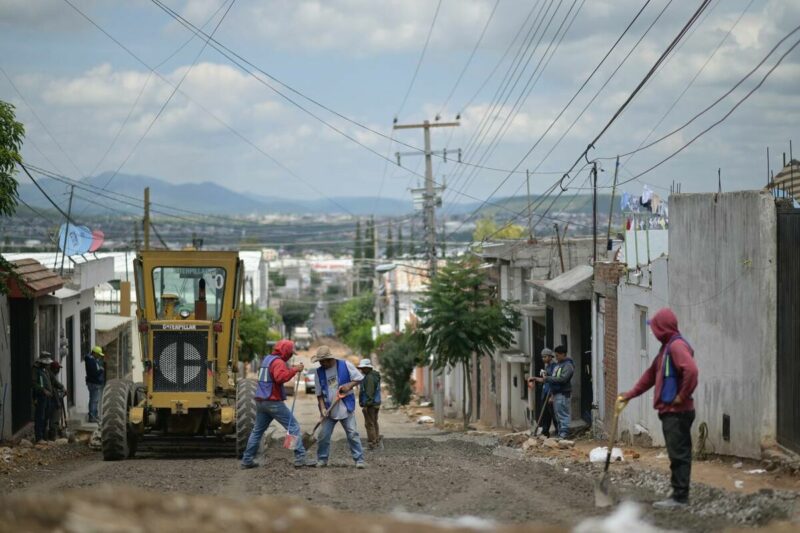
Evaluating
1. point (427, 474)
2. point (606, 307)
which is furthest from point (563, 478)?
point (606, 307)

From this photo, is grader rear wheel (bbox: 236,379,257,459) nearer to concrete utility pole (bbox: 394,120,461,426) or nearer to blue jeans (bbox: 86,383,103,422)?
blue jeans (bbox: 86,383,103,422)

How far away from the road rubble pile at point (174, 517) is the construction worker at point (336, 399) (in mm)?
8190

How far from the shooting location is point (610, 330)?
22.6 m

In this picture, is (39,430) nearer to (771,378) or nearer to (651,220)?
(651,220)

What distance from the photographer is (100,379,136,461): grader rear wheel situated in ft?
58.7

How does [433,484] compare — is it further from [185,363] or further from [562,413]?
[562,413]

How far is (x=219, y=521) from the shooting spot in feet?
22.3

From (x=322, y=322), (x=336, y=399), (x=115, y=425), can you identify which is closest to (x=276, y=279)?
(x=322, y=322)

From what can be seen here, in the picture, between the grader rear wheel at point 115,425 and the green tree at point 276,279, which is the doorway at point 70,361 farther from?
the green tree at point 276,279

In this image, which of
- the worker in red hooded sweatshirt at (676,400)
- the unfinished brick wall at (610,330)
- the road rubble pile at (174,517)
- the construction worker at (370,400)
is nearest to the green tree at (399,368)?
the unfinished brick wall at (610,330)

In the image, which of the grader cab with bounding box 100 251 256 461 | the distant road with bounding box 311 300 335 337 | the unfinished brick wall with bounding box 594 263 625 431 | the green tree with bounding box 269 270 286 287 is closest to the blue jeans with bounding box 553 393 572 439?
the unfinished brick wall with bounding box 594 263 625 431

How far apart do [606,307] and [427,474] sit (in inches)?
378

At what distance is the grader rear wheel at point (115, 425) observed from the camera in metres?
17.9

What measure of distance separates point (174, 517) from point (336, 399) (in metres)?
8.81
